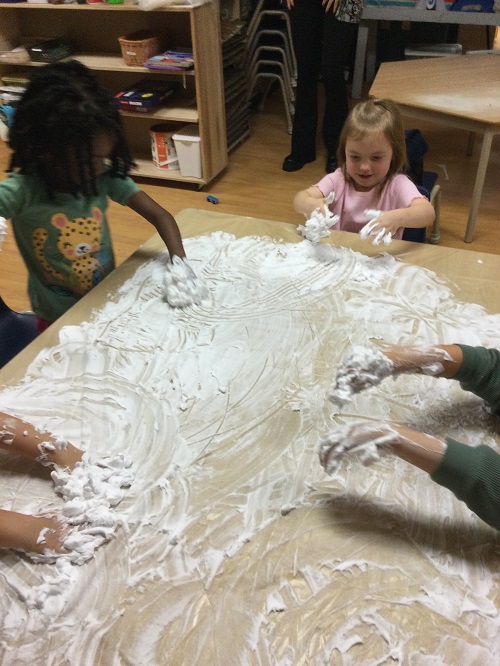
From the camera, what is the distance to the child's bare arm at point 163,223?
1.20 meters

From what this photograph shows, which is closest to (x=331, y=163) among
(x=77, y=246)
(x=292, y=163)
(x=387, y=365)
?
(x=292, y=163)

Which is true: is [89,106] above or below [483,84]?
above

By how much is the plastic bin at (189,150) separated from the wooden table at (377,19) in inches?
60.6

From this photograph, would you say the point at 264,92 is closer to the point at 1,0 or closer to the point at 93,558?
the point at 1,0

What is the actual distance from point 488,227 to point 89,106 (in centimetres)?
195

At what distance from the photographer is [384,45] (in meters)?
3.78

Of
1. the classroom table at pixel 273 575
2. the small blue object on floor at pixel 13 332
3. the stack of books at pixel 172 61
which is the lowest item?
the small blue object on floor at pixel 13 332

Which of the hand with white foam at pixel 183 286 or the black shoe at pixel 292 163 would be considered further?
the black shoe at pixel 292 163

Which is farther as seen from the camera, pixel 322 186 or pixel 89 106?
pixel 322 186

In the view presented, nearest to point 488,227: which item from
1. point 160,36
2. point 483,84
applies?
point 483,84

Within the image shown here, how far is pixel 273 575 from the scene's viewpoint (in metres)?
0.64

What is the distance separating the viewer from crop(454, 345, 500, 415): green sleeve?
83 cm

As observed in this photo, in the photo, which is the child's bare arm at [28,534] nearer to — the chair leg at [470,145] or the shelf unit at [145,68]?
the shelf unit at [145,68]

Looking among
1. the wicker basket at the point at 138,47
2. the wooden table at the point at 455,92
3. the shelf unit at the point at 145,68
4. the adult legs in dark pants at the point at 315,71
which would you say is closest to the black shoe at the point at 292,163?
the adult legs in dark pants at the point at 315,71
